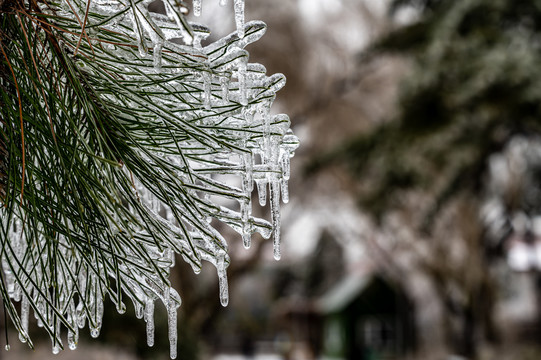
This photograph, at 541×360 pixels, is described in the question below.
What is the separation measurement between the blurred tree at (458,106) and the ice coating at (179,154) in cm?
632

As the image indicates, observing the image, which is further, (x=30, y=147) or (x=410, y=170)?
(x=410, y=170)

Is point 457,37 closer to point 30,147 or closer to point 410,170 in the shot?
point 410,170

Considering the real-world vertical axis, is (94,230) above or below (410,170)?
below

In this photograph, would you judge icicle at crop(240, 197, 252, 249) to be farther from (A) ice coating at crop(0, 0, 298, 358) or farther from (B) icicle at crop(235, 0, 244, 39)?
(B) icicle at crop(235, 0, 244, 39)

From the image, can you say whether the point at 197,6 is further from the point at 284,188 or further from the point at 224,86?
the point at 284,188

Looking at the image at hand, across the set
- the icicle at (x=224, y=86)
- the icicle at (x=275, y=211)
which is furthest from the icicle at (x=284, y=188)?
the icicle at (x=224, y=86)

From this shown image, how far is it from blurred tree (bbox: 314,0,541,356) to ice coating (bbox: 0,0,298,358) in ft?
20.7

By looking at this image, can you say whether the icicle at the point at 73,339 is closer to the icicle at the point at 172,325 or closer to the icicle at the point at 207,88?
the icicle at the point at 172,325

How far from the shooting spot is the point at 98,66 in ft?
3.05

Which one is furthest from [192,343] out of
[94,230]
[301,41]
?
[94,230]

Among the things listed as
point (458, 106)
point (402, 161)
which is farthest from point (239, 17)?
point (402, 161)

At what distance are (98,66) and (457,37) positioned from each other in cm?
733

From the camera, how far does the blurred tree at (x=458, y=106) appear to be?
6.78 meters

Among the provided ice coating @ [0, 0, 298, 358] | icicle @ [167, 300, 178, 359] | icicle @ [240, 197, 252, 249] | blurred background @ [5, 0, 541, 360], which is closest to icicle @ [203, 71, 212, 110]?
ice coating @ [0, 0, 298, 358]
